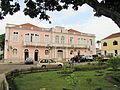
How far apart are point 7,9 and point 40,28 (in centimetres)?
5508

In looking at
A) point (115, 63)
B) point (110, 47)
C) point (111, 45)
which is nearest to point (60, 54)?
point (110, 47)

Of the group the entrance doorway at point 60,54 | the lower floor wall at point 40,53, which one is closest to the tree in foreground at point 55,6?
the lower floor wall at point 40,53

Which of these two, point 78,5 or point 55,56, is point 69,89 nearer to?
point 78,5

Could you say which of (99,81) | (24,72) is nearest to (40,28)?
(24,72)

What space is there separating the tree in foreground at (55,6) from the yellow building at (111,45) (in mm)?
59880

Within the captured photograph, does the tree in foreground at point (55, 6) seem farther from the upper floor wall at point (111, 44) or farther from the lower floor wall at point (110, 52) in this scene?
the upper floor wall at point (111, 44)

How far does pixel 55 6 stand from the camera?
1400 cm

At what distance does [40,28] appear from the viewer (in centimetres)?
6806

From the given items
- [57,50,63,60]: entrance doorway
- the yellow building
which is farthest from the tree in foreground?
the yellow building

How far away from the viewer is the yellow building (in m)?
73.2

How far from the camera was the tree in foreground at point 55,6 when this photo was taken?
1170cm

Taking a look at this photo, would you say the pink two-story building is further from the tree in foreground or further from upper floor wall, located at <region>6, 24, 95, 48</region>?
the tree in foreground

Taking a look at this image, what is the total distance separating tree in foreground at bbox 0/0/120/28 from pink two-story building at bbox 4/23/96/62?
48322 mm

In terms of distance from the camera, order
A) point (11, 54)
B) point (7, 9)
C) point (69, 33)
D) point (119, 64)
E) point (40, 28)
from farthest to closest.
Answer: point (69, 33) < point (40, 28) < point (11, 54) < point (119, 64) < point (7, 9)
